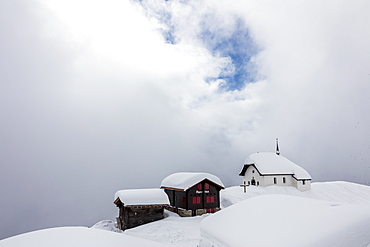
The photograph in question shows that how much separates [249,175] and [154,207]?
2167 cm

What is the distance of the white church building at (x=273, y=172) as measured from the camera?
36494 millimetres

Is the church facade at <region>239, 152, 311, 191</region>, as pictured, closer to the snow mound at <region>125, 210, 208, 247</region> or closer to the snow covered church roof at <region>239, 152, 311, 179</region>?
the snow covered church roof at <region>239, 152, 311, 179</region>

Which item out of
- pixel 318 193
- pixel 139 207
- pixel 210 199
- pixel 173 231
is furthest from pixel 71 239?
pixel 318 193

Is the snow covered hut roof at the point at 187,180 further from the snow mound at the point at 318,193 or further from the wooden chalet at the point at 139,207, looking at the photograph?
the snow mound at the point at 318,193

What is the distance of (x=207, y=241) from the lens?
10.6 metres

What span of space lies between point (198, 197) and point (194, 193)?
2.48 ft

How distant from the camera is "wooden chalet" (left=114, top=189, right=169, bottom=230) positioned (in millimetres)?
22688

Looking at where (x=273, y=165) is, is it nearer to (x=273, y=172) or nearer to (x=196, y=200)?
(x=273, y=172)

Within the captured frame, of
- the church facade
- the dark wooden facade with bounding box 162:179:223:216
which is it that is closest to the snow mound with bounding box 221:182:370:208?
the church facade

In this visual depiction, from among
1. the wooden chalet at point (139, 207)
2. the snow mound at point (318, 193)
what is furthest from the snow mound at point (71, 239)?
the snow mound at point (318, 193)

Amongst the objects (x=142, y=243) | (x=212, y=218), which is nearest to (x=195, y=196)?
(x=212, y=218)

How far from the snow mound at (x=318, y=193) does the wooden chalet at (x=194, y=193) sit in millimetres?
2890

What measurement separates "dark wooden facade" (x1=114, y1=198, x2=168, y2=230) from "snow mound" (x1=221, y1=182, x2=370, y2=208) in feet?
33.3

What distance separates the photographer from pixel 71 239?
311 inches
